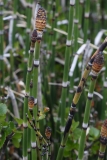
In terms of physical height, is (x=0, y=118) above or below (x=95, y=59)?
below

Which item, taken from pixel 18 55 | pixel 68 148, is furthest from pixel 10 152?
pixel 18 55

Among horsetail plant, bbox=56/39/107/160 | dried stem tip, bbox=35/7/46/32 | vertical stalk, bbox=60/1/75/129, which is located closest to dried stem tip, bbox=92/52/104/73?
horsetail plant, bbox=56/39/107/160

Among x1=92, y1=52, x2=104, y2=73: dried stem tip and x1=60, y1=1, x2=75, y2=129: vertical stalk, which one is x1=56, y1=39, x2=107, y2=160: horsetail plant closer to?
x1=92, y1=52, x2=104, y2=73: dried stem tip

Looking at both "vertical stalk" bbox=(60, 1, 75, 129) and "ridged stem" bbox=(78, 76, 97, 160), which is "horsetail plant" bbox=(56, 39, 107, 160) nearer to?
"ridged stem" bbox=(78, 76, 97, 160)

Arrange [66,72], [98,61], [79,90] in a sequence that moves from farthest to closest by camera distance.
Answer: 1. [66,72]
2. [79,90]
3. [98,61]

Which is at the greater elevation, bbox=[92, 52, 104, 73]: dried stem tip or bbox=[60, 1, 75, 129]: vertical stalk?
bbox=[92, 52, 104, 73]: dried stem tip

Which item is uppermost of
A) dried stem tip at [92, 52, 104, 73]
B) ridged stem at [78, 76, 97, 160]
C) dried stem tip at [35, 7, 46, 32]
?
dried stem tip at [35, 7, 46, 32]

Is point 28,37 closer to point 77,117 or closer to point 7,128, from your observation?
point 77,117

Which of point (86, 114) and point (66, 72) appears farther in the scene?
point (66, 72)

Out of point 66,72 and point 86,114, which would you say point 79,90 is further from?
point 66,72

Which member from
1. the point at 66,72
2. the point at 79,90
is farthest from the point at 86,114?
the point at 66,72

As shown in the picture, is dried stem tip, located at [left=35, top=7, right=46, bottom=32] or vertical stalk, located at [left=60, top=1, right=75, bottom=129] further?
vertical stalk, located at [left=60, top=1, right=75, bottom=129]
